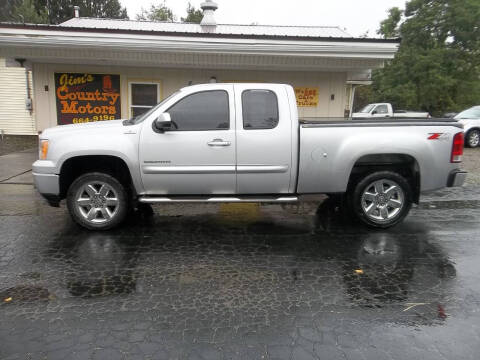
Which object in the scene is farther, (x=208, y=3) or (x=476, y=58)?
(x=476, y=58)

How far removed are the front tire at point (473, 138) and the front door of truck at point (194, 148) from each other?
48.1 feet

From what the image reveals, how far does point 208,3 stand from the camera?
14555 millimetres

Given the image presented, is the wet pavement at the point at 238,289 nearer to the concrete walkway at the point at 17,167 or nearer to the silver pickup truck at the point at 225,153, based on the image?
the silver pickup truck at the point at 225,153

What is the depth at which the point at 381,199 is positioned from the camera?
213 inches

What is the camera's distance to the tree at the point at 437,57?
28984 mm

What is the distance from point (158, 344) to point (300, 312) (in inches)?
47.0

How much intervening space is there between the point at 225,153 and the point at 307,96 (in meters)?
8.69

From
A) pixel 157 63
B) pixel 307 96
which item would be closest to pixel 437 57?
pixel 307 96

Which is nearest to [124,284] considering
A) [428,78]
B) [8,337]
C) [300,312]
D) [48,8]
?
[8,337]

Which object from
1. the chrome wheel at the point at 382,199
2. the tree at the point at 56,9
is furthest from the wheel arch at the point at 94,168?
the tree at the point at 56,9

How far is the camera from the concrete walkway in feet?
28.8

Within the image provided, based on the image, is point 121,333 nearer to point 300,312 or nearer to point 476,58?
point 300,312

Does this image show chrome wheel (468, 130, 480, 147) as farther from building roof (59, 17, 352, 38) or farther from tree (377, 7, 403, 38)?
tree (377, 7, 403, 38)

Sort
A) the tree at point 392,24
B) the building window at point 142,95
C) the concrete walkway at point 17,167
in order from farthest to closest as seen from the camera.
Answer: the tree at point 392,24 → the building window at point 142,95 → the concrete walkway at point 17,167
